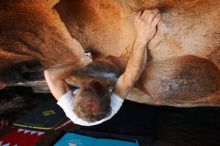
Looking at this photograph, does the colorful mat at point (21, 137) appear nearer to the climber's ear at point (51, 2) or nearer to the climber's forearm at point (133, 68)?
the climber's forearm at point (133, 68)

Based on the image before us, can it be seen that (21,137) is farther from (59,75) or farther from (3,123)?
(59,75)

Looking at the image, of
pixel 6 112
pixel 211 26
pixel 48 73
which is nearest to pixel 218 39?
pixel 211 26

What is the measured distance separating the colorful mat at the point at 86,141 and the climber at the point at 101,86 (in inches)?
30.7

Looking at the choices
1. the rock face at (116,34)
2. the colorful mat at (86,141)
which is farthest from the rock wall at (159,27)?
the colorful mat at (86,141)

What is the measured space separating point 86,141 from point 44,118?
0.67 meters

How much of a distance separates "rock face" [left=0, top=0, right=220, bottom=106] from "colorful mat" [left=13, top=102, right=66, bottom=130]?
4.03ft

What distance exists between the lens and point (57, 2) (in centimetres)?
108

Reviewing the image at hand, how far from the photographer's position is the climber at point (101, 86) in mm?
1116

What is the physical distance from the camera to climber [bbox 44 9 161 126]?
112 cm

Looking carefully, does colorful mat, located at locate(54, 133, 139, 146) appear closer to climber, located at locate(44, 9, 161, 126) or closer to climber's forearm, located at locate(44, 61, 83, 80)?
climber, located at locate(44, 9, 161, 126)

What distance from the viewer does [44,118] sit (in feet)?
8.97

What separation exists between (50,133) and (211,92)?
1593 mm

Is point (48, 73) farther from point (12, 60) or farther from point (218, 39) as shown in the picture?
point (218, 39)

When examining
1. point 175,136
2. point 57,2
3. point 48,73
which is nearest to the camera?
point 57,2
